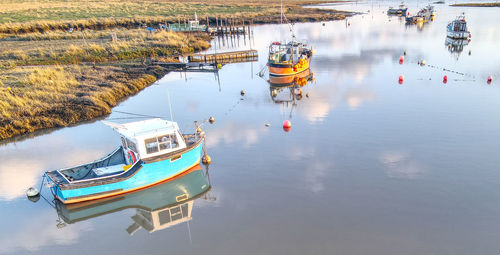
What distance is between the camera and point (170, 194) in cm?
1848

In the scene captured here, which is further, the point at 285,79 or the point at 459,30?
the point at 459,30

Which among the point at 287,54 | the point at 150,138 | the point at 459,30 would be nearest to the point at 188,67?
the point at 287,54

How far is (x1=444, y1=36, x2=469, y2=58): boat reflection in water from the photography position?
51347 millimetres

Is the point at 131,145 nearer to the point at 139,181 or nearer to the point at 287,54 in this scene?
the point at 139,181

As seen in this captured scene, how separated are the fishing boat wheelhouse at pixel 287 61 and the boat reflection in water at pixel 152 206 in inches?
908

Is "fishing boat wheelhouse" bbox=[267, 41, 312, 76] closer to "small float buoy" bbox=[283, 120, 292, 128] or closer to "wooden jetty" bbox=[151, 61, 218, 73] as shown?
"wooden jetty" bbox=[151, 61, 218, 73]

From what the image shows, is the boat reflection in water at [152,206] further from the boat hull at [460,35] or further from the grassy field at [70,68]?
the boat hull at [460,35]

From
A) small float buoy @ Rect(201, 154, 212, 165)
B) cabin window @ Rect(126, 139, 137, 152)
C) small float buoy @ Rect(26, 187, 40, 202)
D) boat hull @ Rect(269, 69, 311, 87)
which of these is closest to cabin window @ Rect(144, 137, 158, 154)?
cabin window @ Rect(126, 139, 137, 152)

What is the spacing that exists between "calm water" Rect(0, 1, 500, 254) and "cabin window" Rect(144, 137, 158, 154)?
11.5ft

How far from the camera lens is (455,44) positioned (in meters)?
56.3

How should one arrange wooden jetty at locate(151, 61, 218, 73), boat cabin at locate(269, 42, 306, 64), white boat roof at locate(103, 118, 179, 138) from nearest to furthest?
1. white boat roof at locate(103, 118, 179, 138)
2. boat cabin at locate(269, 42, 306, 64)
3. wooden jetty at locate(151, 61, 218, 73)

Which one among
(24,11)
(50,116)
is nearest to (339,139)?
(50,116)

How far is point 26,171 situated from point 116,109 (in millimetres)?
11285

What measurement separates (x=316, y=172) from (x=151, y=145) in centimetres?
929
